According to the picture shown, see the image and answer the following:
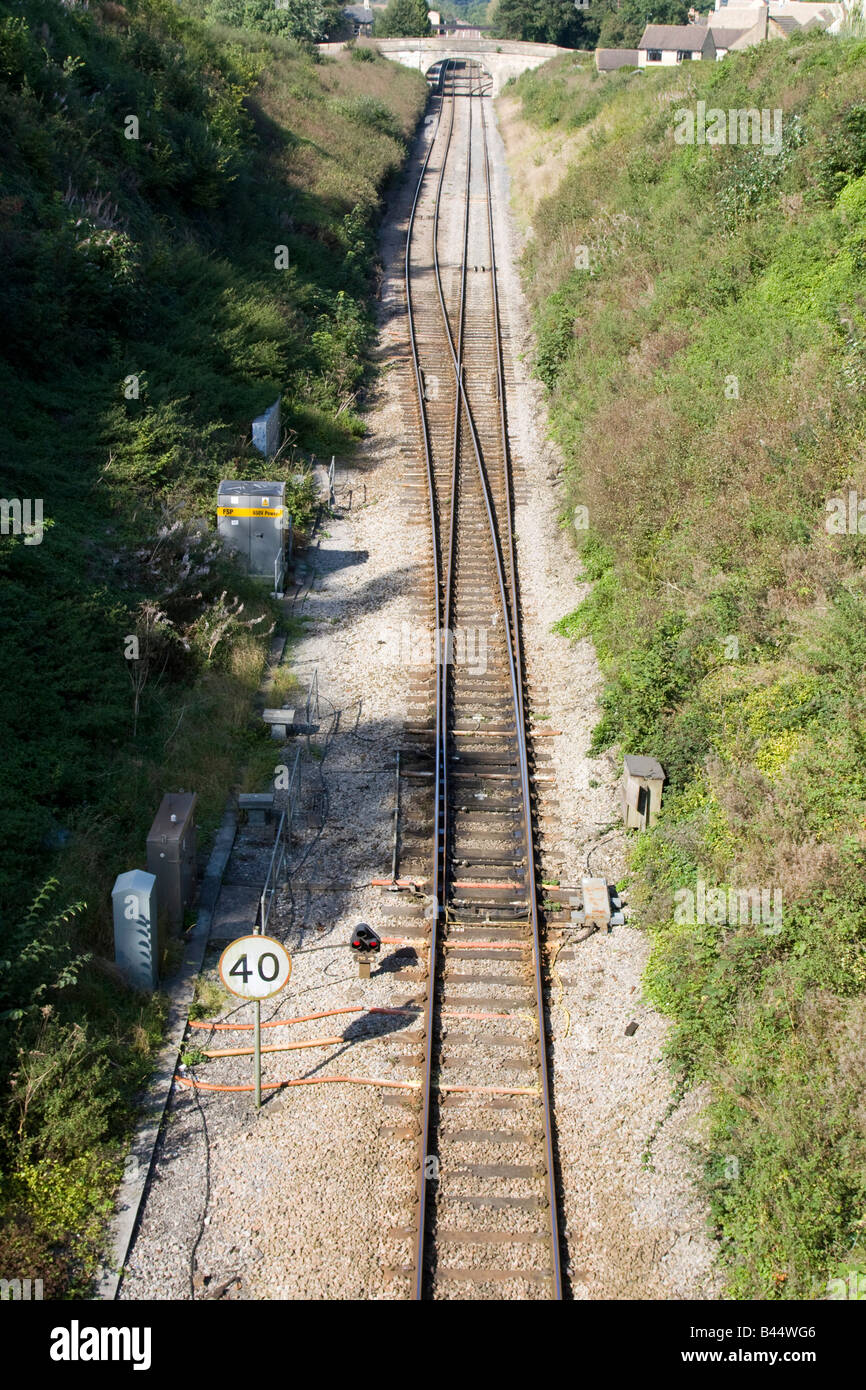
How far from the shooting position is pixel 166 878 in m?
10.6

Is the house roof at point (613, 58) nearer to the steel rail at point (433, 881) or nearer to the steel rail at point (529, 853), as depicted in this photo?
the steel rail at point (529, 853)

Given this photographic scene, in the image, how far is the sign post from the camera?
8.79m

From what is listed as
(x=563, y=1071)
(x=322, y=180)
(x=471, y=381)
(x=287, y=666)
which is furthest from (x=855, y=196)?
(x=322, y=180)

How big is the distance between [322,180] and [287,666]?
25.3 m

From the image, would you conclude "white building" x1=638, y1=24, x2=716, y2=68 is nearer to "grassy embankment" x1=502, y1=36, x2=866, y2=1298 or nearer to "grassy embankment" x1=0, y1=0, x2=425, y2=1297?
"grassy embankment" x1=0, y1=0, x2=425, y2=1297

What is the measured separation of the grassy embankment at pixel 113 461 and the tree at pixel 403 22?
161ft

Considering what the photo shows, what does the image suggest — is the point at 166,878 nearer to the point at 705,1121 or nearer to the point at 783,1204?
the point at 705,1121

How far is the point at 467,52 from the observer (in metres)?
70.9

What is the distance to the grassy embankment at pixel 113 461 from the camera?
8.73 m

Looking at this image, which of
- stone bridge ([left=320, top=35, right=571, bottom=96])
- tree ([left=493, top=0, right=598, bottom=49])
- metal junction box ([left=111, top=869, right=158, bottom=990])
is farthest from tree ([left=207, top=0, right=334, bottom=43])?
metal junction box ([left=111, top=869, right=158, bottom=990])

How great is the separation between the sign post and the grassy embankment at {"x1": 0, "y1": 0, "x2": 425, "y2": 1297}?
120 cm

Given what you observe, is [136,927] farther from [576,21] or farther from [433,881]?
[576,21]

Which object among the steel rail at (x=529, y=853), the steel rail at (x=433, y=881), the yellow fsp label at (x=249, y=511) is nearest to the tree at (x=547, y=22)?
the steel rail at (x=529, y=853)

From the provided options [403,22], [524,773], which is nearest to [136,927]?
[524,773]
